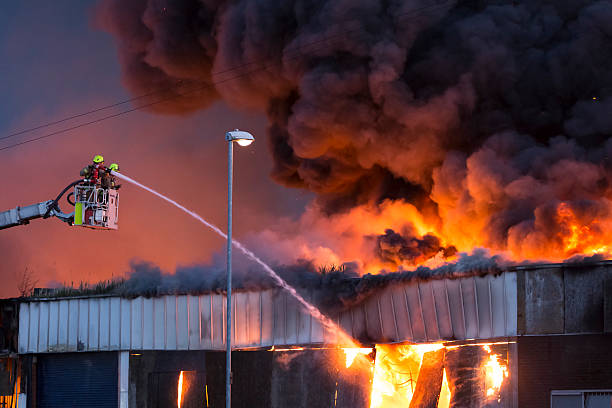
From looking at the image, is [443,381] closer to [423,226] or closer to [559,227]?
[559,227]

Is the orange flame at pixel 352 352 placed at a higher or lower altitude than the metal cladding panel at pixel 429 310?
lower

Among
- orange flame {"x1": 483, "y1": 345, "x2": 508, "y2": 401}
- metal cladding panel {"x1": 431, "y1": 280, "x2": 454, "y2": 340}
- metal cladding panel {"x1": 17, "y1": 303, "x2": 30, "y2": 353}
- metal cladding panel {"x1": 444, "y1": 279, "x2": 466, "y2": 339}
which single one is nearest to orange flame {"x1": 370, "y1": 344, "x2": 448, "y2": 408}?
metal cladding panel {"x1": 431, "y1": 280, "x2": 454, "y2": 340}

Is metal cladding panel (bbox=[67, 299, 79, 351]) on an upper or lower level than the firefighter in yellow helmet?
lower

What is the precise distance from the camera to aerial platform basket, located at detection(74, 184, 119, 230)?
2448cm

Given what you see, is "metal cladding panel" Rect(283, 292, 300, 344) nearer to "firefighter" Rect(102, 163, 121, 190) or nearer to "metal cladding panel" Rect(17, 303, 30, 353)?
"firefighter" Rect(102, 163, 121, 190)

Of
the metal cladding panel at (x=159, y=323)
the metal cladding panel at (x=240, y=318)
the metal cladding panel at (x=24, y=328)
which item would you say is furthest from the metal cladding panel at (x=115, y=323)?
the metal cladding panel at (x=240, y=318)

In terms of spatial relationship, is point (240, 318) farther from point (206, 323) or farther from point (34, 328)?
point (34, 328)

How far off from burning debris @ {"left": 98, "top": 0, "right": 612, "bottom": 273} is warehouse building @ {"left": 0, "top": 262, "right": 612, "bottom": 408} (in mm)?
3122

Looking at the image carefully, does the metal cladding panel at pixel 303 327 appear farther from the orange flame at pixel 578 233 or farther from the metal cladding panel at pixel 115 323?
the orange flame at pixel 578 233

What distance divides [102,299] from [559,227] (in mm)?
13235

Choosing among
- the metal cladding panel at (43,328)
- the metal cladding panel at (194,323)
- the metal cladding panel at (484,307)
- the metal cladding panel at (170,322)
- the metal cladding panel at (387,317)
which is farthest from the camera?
the metal cladding panel at (43,328)

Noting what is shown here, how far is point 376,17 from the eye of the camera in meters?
31.0

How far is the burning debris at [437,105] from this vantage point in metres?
27.4

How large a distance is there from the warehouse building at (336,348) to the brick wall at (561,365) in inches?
0.9
